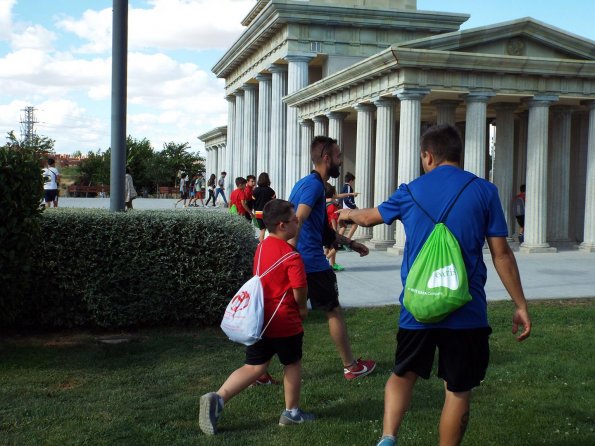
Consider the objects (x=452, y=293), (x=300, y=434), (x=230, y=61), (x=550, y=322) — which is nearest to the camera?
(x=452, y=293)

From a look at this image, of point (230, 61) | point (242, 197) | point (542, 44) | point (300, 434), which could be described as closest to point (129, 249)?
point (300, 434)

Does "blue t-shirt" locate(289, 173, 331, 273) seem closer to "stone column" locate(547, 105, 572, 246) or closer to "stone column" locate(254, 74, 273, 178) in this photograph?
"stone column" locate(547, 105, 572, 246)

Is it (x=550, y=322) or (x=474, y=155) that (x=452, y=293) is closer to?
(x=550, y=322)

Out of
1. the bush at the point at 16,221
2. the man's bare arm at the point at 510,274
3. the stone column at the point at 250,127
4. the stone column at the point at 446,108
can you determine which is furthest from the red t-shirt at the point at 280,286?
the stone column at the point at 250,127

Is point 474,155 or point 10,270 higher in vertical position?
point 474,155

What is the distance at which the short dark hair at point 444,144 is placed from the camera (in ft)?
14.4

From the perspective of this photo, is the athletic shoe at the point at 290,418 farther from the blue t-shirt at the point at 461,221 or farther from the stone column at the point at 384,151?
the stone column at the point at 384,151

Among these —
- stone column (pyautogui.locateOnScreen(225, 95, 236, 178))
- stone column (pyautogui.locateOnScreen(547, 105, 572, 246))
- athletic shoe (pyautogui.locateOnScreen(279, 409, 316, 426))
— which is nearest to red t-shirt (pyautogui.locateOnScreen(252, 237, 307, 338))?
athletic shoe (pyautogui.locateOnScreen(279, 409, 316, 426))

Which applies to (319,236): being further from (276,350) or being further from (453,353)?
(453,353)

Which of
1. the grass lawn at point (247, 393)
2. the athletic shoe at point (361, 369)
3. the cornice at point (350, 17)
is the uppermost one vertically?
the cornice at point (350, 17)

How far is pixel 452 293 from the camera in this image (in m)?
3.95

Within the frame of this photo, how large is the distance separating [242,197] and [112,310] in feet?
31.8

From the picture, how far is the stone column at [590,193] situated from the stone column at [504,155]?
6.32ft

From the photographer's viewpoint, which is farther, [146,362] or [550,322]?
[550,322]
